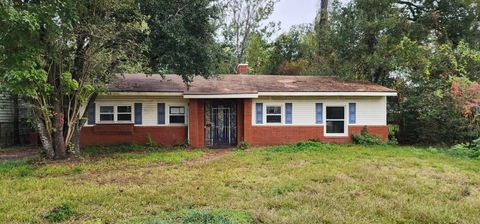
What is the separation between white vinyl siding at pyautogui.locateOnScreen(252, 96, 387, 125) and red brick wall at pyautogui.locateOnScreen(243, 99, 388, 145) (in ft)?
0.90

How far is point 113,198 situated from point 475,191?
733 centimetres

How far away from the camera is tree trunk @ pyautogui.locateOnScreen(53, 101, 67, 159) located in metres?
12.0

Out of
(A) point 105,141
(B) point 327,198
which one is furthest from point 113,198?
(A) point 105,141

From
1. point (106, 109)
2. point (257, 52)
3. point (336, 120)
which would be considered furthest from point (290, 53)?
point (106, 109)

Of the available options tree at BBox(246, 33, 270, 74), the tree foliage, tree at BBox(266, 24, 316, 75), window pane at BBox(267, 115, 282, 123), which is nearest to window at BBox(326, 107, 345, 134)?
window pane at BBox(267, 115, 282, 123)

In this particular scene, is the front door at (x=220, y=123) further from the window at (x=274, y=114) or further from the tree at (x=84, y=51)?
the tree at (x=84, y=51)

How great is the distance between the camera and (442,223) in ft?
19.6

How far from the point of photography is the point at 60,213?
6.16 m

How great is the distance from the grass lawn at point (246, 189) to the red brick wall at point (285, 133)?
4187 millimetres

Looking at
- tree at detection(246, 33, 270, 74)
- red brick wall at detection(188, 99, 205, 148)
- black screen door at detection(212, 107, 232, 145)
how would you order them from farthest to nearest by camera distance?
tree at detection(246, 33, 270, 74)
black screen door at detection(212, 107, 232, 145)
red brick wall at detection(188, 99, 205, 148)

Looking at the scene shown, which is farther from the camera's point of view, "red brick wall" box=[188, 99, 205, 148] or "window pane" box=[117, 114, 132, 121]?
"window pane" box=[117, 114, 132, 121]

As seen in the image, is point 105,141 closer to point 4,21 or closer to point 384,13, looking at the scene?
point 4,21

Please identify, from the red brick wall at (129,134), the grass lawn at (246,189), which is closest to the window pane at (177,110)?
the red brick wall at (129,134)

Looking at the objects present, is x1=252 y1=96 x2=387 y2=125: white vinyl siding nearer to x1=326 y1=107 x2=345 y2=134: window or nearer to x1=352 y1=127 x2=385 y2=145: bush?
x1=326 y1=107 x2=345 y2=134: window
